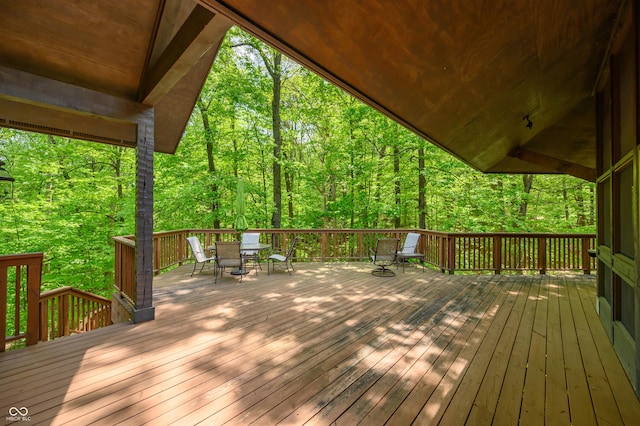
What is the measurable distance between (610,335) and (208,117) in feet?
41.2

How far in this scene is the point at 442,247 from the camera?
21.6 feet

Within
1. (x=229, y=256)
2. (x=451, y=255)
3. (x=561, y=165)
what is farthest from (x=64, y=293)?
(x=561, y=165)

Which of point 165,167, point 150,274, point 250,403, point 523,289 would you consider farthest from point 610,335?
point 165,167

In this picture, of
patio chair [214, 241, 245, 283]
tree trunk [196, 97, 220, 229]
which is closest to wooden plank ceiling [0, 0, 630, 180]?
patio chair [214, 241, 245, 283]

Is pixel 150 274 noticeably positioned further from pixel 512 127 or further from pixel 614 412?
pixel 512 127

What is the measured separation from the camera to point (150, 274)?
347cm

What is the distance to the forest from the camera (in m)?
8.89

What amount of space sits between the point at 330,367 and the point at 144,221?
114 inches

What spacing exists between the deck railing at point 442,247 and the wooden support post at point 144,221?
8.94ft

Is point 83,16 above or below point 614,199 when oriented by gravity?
above

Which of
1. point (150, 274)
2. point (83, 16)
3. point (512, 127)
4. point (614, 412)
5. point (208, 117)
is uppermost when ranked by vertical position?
point (208, 117)

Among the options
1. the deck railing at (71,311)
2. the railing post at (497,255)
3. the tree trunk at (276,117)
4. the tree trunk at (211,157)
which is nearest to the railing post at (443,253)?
the railing post at (497,255)

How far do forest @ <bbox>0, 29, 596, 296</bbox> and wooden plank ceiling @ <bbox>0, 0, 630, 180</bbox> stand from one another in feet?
21.6

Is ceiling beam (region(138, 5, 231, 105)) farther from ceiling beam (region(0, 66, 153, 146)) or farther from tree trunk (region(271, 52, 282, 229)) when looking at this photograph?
tree trunk (region(271, 52, 282, 229))
